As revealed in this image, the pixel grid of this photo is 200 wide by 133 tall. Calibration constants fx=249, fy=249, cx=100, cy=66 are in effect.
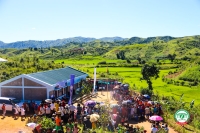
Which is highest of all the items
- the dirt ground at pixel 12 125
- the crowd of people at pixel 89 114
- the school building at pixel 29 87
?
the school building at pixel 29 87

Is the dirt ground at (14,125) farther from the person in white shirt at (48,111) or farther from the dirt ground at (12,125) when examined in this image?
the person in white shirt at (48,111)

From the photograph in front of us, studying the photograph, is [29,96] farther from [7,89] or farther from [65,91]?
[65,91]

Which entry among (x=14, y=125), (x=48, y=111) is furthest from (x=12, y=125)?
(x=48, y=111)

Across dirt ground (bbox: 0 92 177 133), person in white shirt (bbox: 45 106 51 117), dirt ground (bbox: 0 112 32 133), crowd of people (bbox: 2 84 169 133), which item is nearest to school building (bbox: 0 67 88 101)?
crowd of people (bbox: 2 84 169 133)

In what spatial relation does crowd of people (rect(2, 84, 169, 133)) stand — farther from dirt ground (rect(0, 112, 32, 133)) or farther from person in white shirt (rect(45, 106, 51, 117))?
dirt ground (rect(0, 112, 32, 133))

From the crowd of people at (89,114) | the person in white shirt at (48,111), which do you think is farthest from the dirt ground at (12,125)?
the person in white shirt at (48,111)

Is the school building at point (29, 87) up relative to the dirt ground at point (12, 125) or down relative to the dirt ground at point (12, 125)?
up

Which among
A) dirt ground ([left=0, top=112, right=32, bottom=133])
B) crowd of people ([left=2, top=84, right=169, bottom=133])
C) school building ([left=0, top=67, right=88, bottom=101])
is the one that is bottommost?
dirt ground ([left=0, top=112, right=32, bottom=133])

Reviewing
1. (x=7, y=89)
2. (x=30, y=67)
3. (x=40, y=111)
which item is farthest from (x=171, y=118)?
(x=30, y=67)

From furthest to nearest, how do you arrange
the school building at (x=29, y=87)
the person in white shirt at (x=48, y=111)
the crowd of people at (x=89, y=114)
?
the school building at (x=29, y=87)
the person in white shirt at (x=48, y=111)
the crowd of people at (x=89, y=114)

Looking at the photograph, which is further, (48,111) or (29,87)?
(29,87)

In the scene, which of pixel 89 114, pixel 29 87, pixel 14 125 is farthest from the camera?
pixel 29 87

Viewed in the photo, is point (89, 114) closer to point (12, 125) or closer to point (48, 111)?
point (48, 111)

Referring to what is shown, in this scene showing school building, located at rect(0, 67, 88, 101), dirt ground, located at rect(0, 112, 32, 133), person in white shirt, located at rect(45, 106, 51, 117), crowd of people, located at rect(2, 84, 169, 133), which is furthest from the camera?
school building, located at rect(0, 67, 88, 101)
